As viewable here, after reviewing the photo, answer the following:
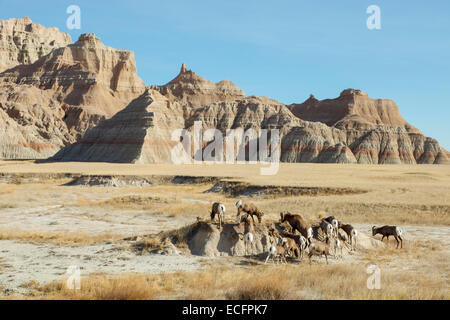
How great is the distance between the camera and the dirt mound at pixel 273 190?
1575 inches

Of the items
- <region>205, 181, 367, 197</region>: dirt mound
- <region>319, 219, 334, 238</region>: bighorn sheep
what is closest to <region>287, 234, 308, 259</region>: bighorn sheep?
<region>319, 219, 334, 238</region>: bighorn sheep

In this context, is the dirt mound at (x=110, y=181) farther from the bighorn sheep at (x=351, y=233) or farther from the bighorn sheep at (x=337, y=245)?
the bighorn sheep at (x=337, y=245)

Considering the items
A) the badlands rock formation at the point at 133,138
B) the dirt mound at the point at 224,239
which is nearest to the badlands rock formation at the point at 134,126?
the badlands rock formation at the point at 133,138

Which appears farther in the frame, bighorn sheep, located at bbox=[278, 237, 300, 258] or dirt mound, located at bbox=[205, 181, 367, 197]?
dirt mound, located at bbox=[205, 181, 367, 197]

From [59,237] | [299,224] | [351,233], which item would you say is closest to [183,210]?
[59,237]

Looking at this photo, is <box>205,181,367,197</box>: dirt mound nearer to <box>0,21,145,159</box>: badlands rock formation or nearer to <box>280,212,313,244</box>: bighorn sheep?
<box>280,212,313,244</box>: bighorn sheep

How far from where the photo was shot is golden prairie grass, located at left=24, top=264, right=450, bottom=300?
36.9 feet

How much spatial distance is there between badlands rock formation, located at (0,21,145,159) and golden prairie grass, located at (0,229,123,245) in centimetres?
11683

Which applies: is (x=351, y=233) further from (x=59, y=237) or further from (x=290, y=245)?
(x=59, y=237)

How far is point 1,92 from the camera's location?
165875 millimetres

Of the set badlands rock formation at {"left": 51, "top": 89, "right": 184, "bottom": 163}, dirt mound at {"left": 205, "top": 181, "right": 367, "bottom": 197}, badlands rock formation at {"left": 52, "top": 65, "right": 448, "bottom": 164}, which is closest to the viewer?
dirt mound at {"left": 205, "top": 181, "right": 367, "bottom": 197}

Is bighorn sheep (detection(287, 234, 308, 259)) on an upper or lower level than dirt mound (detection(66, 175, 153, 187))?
upper

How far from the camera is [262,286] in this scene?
11.3 m

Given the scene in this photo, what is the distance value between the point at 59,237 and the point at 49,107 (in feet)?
540
